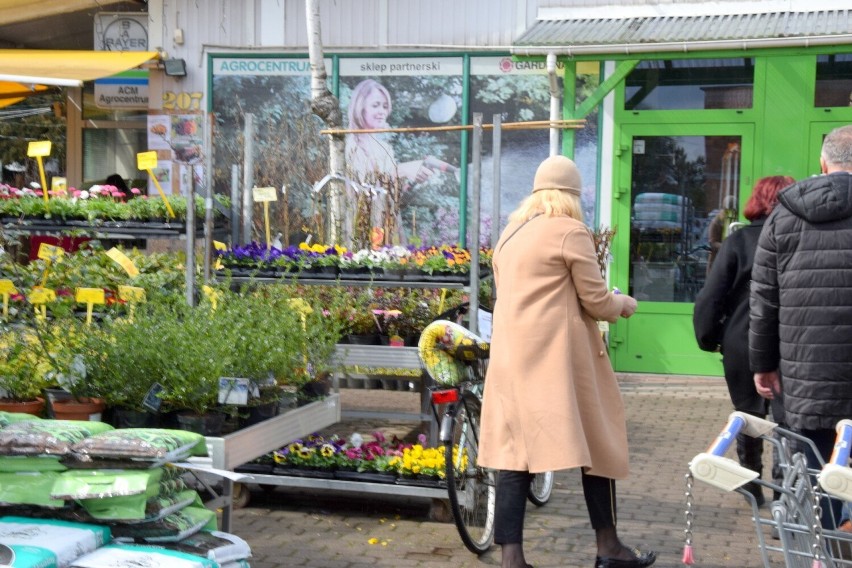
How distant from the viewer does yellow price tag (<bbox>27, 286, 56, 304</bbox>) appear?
Result: 20.5 feet

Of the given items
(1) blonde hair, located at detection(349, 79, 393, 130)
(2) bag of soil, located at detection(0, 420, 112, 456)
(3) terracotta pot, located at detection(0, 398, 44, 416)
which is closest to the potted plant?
(3) terracotta pot, located at detection(0, 398, 44, 416)

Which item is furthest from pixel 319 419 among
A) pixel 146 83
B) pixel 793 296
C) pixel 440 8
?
pixel 146 83

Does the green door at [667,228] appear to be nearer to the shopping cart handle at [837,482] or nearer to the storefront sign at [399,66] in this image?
the storefront sign at [399,66]

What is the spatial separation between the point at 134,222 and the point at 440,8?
5.65 m

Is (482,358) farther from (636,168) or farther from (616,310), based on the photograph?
(636,168)

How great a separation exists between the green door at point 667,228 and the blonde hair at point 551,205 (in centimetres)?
633

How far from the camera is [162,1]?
1252 centimetres

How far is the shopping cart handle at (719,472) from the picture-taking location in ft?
8.46

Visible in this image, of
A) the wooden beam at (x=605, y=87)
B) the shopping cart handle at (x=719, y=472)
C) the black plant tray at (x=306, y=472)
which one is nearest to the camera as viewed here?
the shopping cart handle at (x=719, y=472)

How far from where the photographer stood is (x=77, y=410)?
4.77m

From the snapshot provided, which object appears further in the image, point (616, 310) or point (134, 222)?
point (134, 222)

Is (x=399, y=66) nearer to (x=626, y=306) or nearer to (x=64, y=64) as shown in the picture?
(x=64, y=64)

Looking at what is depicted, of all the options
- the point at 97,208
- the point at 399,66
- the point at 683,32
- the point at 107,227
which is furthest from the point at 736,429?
the point at 399,66

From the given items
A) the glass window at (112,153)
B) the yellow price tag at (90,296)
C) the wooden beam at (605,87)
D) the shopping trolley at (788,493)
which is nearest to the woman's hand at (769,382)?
the shopping trolley at (788,493)
